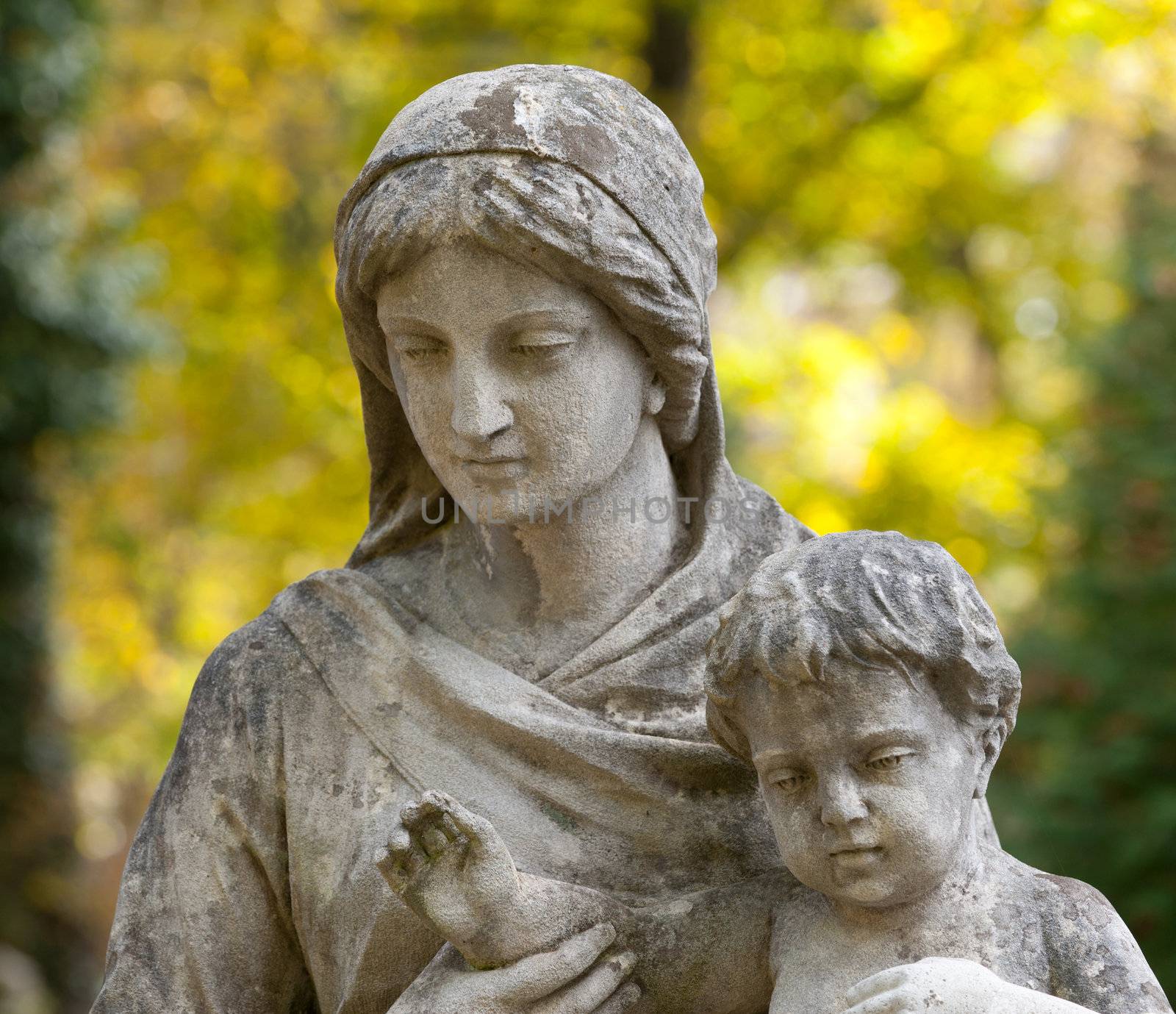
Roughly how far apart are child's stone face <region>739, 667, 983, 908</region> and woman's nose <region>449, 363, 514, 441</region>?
61cm

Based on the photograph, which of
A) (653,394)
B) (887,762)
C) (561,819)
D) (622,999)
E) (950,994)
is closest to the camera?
(950,994)

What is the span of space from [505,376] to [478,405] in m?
0.07

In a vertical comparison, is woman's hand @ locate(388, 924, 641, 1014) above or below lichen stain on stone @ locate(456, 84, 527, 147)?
below

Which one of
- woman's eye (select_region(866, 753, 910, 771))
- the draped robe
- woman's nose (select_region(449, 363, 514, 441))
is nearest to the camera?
woman's eye (select_region(866, 753, 910, 771))

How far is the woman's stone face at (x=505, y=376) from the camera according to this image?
272cm

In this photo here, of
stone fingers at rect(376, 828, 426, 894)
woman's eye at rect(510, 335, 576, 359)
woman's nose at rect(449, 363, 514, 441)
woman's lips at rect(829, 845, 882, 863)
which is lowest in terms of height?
woman's lips at rect(829, 845, 882, 863)

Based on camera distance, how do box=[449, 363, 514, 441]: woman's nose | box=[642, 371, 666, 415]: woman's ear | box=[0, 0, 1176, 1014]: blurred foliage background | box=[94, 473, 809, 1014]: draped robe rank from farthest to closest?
box=[0, 0, 1176, 1014]: blurred foliage background, box=[642, 371, 666, 415]: woman's ear, box=[94, 473, 809, 1014]: draped robe, box=[449, 363, 514, 441]: woman's nose

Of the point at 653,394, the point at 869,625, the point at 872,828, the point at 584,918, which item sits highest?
the point at 653,394

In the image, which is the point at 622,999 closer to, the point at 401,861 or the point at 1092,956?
the point at 401,861

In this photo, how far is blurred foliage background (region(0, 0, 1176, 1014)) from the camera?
929 cm

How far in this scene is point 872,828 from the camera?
2340 mm

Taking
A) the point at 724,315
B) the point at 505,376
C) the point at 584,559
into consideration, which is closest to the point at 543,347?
the point at 505,376

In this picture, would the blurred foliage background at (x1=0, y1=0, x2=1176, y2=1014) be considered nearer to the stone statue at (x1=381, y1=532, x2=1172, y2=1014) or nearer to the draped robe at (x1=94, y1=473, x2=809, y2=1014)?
the draped robe at (x1=94, y1=473, x2=809, y2=1014)

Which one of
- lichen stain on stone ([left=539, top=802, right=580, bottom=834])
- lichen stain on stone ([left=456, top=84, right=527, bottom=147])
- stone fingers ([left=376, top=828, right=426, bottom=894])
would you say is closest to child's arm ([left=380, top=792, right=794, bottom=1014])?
stone fingers ([left=376, top=828, right=426, bottom=894])
